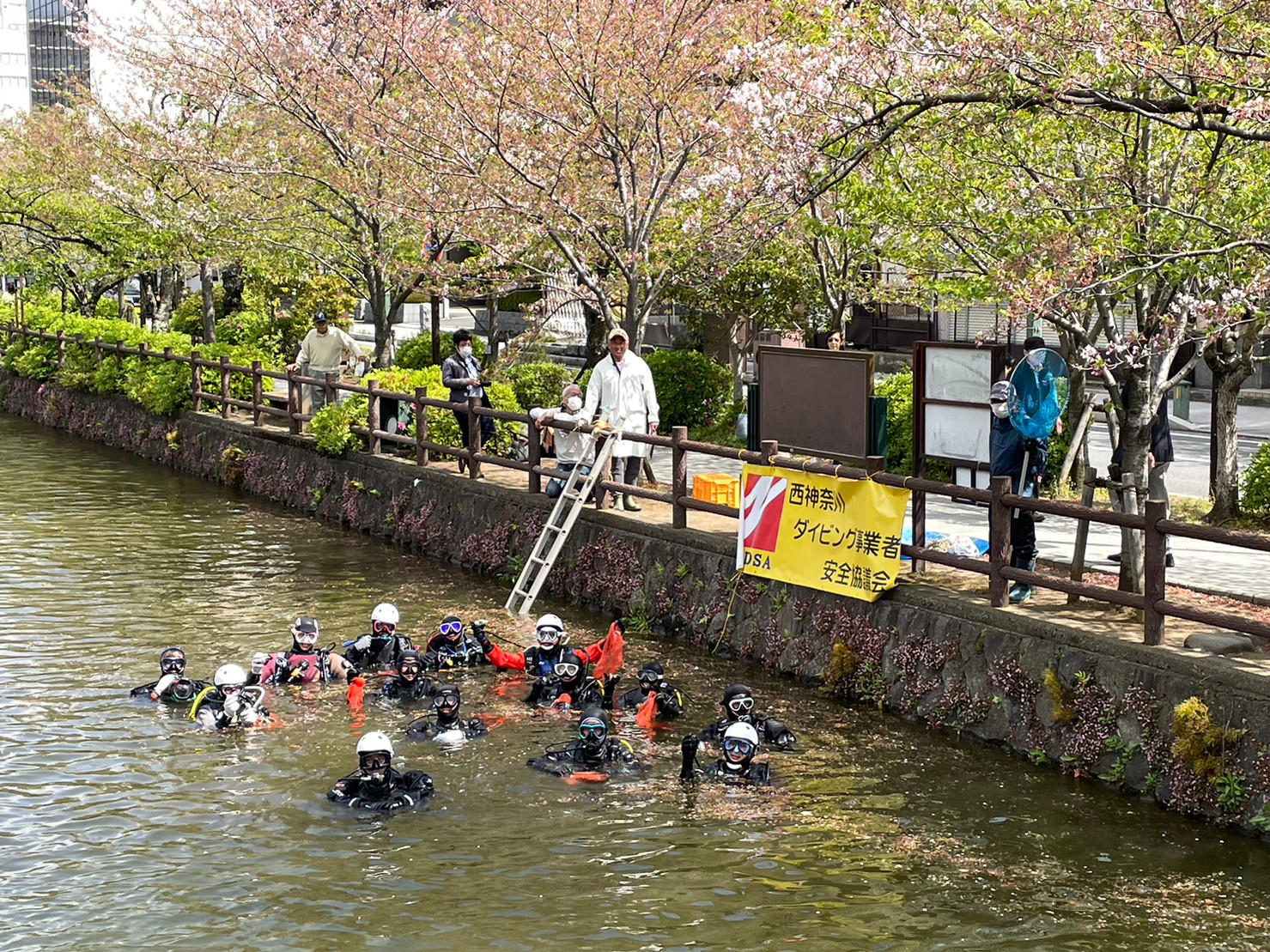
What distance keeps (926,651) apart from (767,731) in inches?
67.7

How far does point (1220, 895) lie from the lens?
33.0 feet

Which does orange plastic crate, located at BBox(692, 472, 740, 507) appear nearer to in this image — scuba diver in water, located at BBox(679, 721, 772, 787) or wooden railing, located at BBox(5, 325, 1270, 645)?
wooden railing, located at BBox(5, 325, 1270, 645)

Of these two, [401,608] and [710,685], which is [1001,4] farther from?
[401,608]

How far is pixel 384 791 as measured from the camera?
1165 cm

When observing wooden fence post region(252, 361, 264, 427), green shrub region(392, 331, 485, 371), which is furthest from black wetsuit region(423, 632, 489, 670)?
green shrub region(392, 331, 485, 371)

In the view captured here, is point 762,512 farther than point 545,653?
Yes

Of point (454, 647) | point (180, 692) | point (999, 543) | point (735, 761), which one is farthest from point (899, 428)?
point (180, 692)

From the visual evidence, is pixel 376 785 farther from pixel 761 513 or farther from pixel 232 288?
pixel 232 288

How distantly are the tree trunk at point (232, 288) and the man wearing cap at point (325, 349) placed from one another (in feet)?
52.6

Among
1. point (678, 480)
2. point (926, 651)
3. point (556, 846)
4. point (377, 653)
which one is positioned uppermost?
point (678, 480)

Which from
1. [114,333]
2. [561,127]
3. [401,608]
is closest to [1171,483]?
[561,127]

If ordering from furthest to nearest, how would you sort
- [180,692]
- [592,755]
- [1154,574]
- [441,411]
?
[441,411] < [180,692] < [592,755] < [1154,574]

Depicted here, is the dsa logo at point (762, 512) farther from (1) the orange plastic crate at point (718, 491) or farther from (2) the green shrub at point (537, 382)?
(2) the green shrub at point (537, 382)

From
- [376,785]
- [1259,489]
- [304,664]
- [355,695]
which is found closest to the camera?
[376,785]
